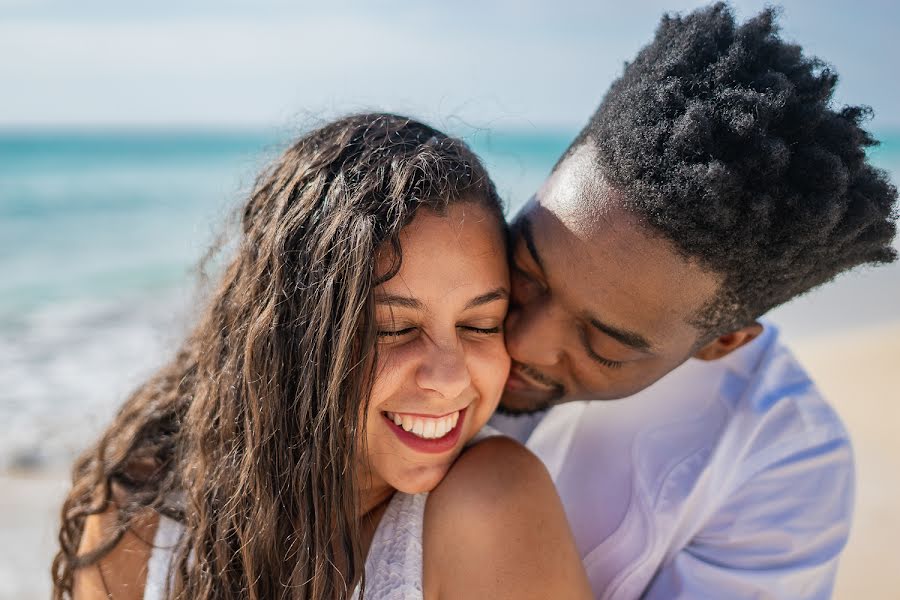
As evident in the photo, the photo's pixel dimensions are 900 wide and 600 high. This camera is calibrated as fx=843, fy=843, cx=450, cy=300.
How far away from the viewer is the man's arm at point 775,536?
241cm

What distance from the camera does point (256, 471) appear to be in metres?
2.10

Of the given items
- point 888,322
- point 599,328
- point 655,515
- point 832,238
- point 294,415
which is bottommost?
point 888,322

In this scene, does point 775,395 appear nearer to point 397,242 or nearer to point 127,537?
point 397,242

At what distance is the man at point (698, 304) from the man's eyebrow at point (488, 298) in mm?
146

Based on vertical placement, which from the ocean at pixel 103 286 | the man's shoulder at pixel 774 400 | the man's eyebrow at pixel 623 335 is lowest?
the ocean at pixel 103 286

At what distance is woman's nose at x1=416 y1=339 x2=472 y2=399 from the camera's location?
2.01 m

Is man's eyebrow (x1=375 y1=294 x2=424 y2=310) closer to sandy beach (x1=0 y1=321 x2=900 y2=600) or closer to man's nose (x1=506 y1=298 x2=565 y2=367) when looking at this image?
man's nose (x1=506 y1=298 x2=565 y2=367)

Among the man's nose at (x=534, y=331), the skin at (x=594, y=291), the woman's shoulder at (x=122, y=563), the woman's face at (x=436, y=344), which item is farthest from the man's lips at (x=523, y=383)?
the woman's shoulder at (x=122, y=563)

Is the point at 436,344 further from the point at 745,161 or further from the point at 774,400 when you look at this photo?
the point at 774,400

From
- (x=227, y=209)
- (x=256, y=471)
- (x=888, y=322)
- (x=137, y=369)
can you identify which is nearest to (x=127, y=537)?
(x=256, y=471)

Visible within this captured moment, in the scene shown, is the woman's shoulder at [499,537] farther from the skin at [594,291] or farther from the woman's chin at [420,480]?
the skin at [594,291]

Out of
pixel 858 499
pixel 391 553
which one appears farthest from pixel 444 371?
pixel 858 499

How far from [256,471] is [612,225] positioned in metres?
1.10

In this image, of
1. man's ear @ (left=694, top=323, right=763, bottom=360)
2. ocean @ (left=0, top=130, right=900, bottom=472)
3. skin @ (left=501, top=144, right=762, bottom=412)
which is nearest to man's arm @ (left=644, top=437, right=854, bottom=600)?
man's ear @ (left=694, top=323, right=763, bottom=360)
